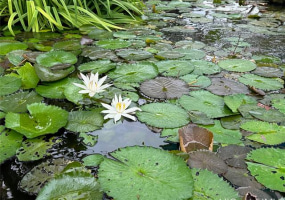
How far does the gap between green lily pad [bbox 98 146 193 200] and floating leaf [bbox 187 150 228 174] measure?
99 millimetres

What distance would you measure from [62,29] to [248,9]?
135 inches

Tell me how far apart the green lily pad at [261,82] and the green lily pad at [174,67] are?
1.40 feet

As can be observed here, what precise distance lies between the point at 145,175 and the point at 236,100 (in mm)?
953

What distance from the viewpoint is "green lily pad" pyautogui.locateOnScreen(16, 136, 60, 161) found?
1317mm

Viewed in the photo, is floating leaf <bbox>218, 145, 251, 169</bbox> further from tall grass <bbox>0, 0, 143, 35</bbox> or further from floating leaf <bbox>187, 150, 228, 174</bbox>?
tall grass <bbox>0, 0, 143, 35</bbox>

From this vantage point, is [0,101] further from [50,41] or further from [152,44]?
[152,44]

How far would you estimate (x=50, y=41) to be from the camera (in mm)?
3008

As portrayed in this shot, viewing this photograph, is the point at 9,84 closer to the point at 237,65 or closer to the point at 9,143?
the point at 9,143

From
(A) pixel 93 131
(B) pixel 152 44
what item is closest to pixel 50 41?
(B) pixel 152 44

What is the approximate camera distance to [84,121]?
1602mm

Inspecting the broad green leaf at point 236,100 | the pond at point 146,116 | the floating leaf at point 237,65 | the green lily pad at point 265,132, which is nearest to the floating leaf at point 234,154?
the pond at point 146,116

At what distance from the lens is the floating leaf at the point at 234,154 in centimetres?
132

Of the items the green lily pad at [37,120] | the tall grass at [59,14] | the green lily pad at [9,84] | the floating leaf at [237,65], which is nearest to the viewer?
the green lily pad at [37,120]

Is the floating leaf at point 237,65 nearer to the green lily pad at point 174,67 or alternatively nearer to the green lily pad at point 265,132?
the green lily pad at point 174,67
